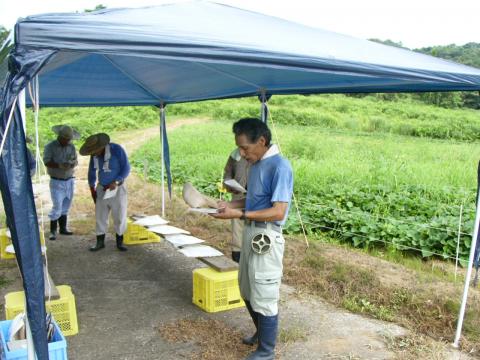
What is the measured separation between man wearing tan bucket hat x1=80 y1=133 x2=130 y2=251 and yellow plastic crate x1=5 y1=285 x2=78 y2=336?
6.20 ft

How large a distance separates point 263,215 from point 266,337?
2.63 ft

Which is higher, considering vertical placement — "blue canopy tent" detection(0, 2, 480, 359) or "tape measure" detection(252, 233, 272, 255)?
"blue canopy tent" detection(0, 2, 480, 359)

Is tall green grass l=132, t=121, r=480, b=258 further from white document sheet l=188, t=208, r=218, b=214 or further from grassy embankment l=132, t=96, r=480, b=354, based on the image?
white document sheet l=188, t=208, r=218, b=214

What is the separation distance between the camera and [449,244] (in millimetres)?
5488

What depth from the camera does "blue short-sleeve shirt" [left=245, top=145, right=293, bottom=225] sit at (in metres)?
2.66

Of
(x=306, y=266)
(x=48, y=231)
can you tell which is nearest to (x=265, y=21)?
(x=306, y=266)

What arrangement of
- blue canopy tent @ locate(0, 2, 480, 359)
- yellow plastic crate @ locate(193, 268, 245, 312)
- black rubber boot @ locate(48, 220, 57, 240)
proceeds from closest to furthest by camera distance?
blue canopy tent @ locate(0, 2, 480, 359)
yellow plastic crate @ locate(193, 268, 245, 312)
black rubber boot @ locate(48, 220, 57, 240)

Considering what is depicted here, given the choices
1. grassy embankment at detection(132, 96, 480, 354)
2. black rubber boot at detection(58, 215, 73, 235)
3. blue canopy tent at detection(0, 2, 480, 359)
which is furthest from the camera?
black rubber boot at detection(58, 215, 73, 235)

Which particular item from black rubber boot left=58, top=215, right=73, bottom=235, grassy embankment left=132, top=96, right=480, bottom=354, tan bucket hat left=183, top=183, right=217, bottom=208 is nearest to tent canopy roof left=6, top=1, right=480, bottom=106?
tan bucket hat left=183, top=183, right=217, bottom=208

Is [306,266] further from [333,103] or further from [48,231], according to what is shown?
[333,103]

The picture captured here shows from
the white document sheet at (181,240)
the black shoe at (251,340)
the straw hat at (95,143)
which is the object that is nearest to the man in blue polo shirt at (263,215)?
the black shoe at (251,340)

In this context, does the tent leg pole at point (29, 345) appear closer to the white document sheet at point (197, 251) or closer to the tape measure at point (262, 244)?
the tape measure at point (262, 244)

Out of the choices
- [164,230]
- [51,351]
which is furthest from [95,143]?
[51,351]

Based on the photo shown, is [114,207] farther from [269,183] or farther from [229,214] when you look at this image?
[269,183]
